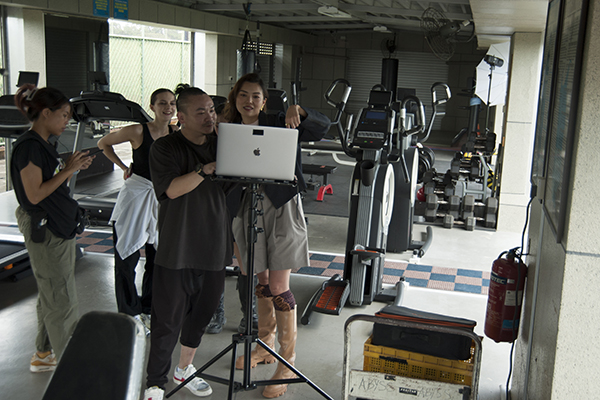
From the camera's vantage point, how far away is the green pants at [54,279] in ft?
8.84

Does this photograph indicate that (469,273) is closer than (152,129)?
No

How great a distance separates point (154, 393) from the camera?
268cm

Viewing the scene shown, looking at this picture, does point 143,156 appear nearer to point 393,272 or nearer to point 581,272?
point 581,272

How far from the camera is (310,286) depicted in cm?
454

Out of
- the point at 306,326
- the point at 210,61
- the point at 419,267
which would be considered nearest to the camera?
the point at 306,326

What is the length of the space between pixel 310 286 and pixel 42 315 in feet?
7.01

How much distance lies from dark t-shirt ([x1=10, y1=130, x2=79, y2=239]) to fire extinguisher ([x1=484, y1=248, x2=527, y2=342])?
6.69 feet

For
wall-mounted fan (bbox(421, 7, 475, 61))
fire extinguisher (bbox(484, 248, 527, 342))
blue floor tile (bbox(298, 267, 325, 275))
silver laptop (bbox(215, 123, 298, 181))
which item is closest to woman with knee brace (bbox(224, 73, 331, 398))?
silver laptop (bbox(215, 123, 298, 181))

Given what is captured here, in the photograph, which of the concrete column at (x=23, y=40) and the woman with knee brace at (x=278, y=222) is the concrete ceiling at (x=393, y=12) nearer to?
the woman with knee brace at (x=278, y=222)

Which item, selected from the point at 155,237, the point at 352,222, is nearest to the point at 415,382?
the point at 155,237

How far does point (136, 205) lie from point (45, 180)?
2.44 feet

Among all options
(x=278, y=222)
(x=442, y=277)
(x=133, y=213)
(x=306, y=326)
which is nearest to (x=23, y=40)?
(x=133, y=213)

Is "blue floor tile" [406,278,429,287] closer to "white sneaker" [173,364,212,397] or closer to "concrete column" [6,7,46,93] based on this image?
"white sneaker" [173,364,212,397]

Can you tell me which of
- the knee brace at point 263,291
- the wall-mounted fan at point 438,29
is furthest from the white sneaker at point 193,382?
the wall-mounted fan at point 438,29
